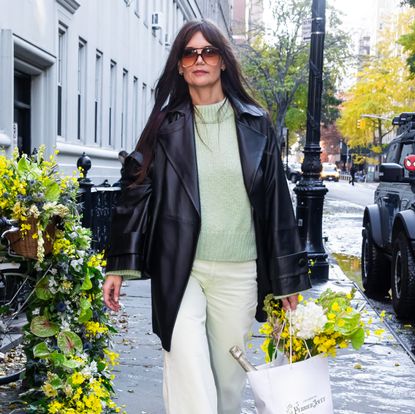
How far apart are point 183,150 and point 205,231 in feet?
1.16

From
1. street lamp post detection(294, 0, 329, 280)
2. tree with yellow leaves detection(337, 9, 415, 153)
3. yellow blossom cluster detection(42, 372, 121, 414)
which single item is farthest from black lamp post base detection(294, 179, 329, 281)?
tree with yellow leaves detection(337, 9, 415, 153)

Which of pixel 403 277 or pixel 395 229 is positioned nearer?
pixel 403 277

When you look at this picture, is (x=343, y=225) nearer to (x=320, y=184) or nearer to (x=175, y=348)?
(x=320, y=184)

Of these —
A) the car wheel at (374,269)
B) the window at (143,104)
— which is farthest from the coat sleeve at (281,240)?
the window at (143,104)

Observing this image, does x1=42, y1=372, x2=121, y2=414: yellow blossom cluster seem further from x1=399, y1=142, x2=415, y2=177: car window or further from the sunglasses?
x1=399, y1=142, x2=415, y2=177: car window

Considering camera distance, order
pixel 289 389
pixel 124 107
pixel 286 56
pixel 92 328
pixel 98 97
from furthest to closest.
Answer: pixel 286 56, pixel 124 107, pixel 98 97, pixel 92 328, pixel 289 389

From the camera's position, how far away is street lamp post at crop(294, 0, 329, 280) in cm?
1006

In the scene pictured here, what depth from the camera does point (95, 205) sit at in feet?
30.9

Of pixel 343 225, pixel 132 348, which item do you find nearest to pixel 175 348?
pixel 132 348

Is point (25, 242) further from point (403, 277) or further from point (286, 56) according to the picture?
point (286, 56)

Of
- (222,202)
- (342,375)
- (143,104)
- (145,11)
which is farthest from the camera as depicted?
(143,104)

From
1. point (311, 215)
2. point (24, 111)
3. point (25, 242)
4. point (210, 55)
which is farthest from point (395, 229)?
point (24, 111)

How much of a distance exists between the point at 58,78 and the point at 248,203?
1094 cm

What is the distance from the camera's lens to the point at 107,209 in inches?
402
